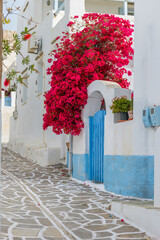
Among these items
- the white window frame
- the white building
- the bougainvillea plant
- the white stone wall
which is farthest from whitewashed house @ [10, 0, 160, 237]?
the white window frame

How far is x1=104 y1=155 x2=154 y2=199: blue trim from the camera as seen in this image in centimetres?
811

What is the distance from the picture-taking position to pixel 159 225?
5316 millimetres

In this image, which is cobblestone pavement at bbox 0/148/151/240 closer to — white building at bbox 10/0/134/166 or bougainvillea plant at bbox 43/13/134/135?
bougainvillea plant at bbox 43/13/134/135

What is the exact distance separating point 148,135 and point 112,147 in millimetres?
1354

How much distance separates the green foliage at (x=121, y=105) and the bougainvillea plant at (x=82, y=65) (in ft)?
7.04

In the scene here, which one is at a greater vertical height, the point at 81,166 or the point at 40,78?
the point at 40,78

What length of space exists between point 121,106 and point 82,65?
323 cm

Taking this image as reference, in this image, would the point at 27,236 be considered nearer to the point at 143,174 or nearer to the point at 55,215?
the point at 55,215

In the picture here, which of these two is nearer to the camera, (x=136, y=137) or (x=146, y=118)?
(x=146, y=118)

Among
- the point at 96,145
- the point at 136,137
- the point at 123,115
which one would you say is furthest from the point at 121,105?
the point at 96,145

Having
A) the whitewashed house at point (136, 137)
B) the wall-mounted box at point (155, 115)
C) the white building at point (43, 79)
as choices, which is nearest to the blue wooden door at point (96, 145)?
the whitewashed house at point (136, 137)

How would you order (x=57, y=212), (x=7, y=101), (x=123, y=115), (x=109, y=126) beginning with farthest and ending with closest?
(x=7, y=101)
(x=109, y=126)
(x=123, y=115)
(x=57, y=212)

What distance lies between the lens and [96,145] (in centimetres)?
1084

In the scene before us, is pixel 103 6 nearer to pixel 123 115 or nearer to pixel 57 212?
pixel 123 115
